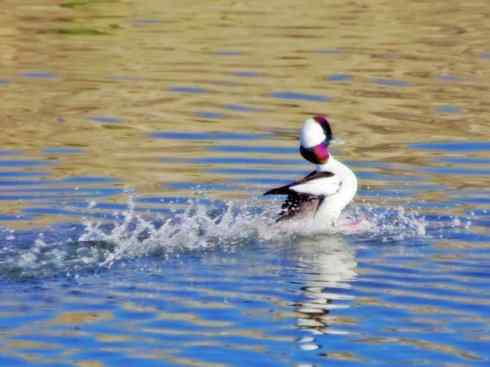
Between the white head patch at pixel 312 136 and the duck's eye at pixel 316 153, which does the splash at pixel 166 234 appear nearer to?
the duck's eye at pixel 316 153

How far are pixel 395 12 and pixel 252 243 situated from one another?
13.5 metres

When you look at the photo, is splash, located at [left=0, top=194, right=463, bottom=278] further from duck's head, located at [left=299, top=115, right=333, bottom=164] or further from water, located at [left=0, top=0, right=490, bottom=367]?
duck's head, located at [left=299, top=115, right=333, bottom=164]

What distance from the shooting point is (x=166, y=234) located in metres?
10.7

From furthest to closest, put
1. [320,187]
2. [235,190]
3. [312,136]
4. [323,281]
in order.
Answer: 1. [235,190]
2. [312,136]
3. [320,187]
4. [323,281]

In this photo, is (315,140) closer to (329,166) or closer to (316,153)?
(316,153)

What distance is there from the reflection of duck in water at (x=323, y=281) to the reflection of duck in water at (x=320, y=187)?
1.36ft

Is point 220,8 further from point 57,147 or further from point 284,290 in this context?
point 284,290

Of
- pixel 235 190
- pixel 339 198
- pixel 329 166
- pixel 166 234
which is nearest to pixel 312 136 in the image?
pixel 329 166

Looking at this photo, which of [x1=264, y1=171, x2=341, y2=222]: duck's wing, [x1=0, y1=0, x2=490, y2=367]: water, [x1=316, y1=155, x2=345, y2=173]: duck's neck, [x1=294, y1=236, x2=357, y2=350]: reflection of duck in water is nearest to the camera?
[x1=0, y1=0, x2=490, y2=367]: water

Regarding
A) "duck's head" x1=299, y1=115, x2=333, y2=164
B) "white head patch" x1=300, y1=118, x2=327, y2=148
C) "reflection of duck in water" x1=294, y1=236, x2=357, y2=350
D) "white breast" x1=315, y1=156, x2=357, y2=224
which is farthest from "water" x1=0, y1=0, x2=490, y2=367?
"white head patch" x1=300, y1=118, x2=327, y2=148

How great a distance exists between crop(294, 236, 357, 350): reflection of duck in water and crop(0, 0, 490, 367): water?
0.02 m

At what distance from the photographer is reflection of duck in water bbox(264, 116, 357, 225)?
37.6 ft

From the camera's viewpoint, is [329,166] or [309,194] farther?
[329,166]

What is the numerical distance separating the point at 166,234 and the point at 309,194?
1.31 meters
